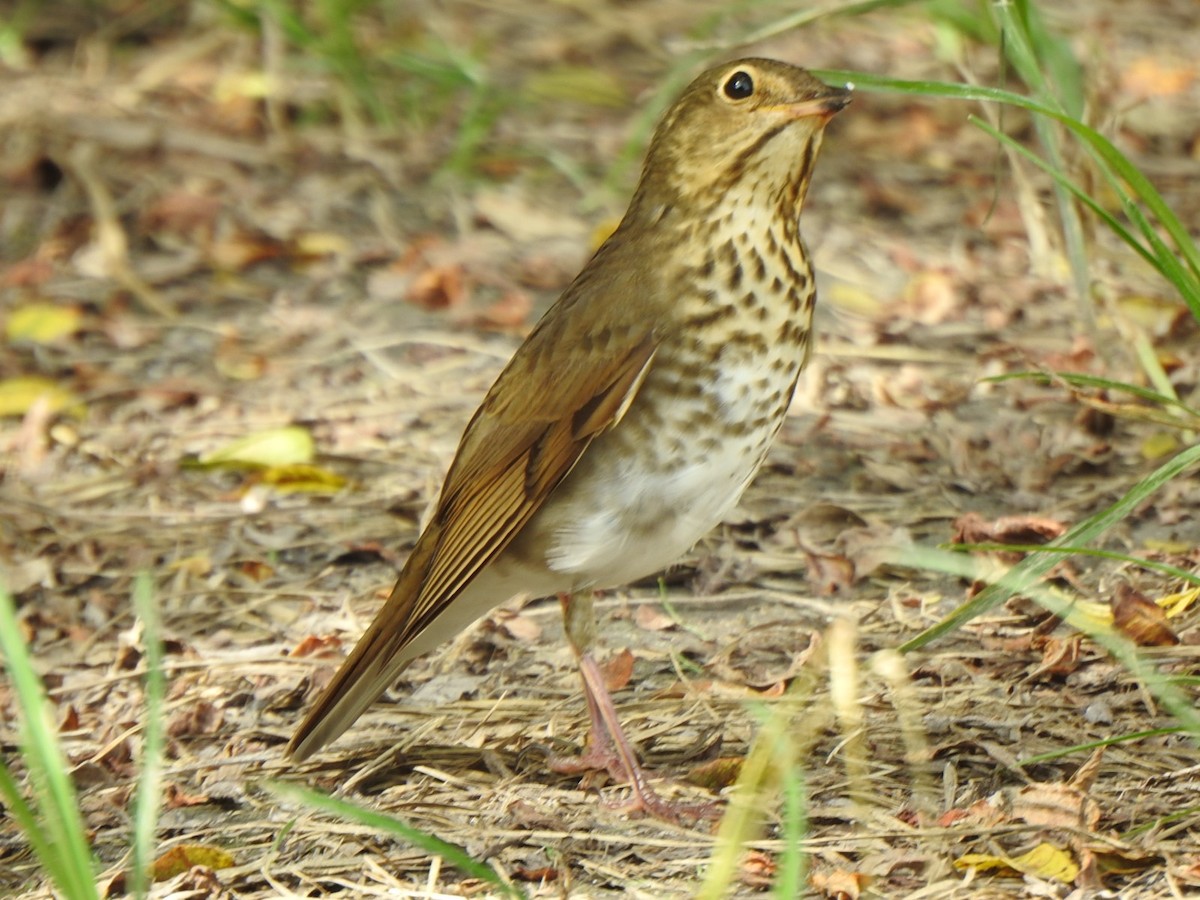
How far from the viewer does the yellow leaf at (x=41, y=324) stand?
580 centimetres

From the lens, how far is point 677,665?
12.9ft

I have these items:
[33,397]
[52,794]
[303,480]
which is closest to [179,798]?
[52,794]

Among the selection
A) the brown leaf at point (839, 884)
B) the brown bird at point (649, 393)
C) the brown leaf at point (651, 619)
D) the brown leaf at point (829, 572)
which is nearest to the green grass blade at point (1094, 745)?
the brown leaf at point (839, 884)

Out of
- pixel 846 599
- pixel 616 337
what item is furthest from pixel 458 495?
pixel 846 599

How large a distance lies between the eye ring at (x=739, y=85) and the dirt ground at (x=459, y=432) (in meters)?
0.95

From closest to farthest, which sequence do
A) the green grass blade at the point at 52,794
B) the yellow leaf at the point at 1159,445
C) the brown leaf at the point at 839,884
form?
the green grass blade at the point at 52,794
the brown leaf at the point at 839,884
the yellow leaf at the point at 1159,445

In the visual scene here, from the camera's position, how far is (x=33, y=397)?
542 cm

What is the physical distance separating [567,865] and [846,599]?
4.09 feet

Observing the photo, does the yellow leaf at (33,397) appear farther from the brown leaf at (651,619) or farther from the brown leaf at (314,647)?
the brown leaf at (651,619)

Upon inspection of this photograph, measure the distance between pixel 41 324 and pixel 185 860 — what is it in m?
3.02

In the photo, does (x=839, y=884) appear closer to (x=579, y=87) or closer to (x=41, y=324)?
(x=41, y=324)

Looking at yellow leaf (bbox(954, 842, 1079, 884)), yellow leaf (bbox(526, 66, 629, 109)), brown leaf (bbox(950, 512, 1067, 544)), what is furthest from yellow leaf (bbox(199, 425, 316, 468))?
yellow leaf (bbox(526, 66, 629, 109))

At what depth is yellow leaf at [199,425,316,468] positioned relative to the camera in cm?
498

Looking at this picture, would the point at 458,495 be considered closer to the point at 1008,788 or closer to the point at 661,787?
the point at 661,787
